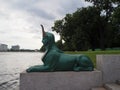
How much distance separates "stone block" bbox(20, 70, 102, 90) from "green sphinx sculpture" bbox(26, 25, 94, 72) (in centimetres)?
27

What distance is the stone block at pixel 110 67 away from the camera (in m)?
9.82

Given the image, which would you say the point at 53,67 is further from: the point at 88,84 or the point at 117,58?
the point at 117,58

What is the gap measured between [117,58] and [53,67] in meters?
2.19

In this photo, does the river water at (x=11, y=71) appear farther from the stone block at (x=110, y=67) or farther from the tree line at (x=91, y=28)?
the tree line at (x=91, y=28)

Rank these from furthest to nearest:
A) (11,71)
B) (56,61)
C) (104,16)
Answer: (104,16) → (11,71) → (56,61)

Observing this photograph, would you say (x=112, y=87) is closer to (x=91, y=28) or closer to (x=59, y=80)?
(x=59, y=80)

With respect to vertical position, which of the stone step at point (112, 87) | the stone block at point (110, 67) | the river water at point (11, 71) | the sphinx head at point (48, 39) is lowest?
the river water at point (11, 71)

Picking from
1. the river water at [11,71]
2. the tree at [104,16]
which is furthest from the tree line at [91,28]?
the river water at [11,71]

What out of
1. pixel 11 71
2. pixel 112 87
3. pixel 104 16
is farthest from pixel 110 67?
pixel 104 16

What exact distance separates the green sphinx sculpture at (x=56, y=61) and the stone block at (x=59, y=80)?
0.27 m

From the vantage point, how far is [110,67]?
32.5 feet

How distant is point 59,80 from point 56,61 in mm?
672

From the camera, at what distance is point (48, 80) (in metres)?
9.52

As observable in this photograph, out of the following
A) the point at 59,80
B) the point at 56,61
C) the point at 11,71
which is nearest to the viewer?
the point at 59,80
